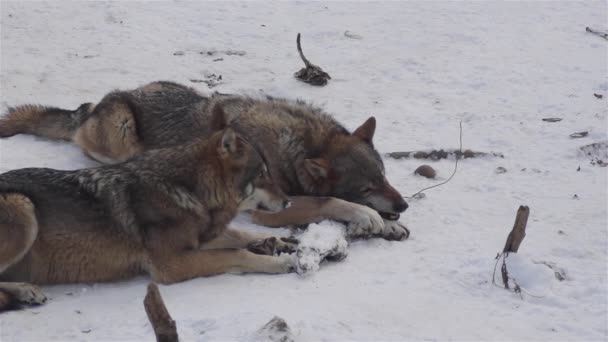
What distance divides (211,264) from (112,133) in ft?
9.73

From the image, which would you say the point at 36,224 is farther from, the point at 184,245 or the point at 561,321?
the point at 561,321

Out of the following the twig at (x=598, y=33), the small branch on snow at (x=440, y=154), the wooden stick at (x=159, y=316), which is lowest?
the small branch on snow at (x=440, y=154)

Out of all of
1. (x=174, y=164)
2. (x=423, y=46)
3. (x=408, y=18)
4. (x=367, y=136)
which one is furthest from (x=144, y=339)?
(x=408, y=18)

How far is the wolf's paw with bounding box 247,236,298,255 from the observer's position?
6.21 metres

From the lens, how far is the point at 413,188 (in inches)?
304

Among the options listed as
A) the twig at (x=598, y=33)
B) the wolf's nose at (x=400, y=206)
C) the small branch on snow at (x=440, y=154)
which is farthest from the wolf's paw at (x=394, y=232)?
the twig at (x=598, y=33)

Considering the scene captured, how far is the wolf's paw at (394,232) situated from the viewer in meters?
6.43

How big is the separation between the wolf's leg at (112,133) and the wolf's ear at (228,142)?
107 inches

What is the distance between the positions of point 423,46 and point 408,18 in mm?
1608

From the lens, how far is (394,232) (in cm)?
643

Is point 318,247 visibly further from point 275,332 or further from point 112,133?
point 112,133

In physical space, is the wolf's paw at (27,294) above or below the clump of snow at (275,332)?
below

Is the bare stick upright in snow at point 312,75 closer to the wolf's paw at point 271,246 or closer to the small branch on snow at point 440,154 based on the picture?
the small branch on snow at point 440,154

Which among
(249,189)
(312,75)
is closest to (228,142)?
(249,189)
